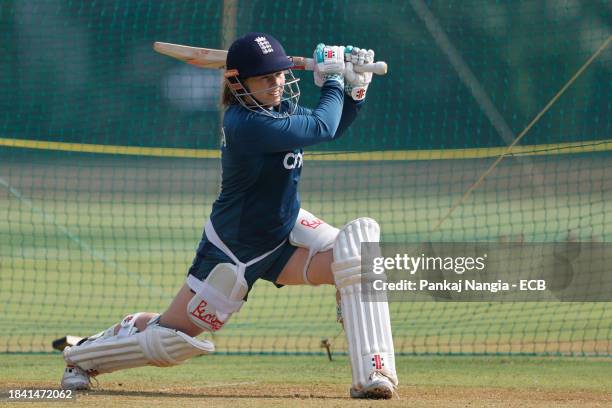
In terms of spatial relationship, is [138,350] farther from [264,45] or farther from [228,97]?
[264,45]

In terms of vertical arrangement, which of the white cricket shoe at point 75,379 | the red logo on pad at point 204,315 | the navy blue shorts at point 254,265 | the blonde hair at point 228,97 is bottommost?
the white cricket shoe at point 75,379

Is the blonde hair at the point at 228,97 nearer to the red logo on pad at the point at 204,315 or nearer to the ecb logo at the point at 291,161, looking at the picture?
the ecb logo at the point at 291,161

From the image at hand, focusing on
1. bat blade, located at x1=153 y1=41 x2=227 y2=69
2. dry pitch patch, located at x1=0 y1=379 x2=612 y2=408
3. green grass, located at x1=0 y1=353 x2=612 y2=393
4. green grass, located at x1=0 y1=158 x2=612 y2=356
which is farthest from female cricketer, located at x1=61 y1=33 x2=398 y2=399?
green grass, located at x1=0 y1=158 x2=612 y2=356

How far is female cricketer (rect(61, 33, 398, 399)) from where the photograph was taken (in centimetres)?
540

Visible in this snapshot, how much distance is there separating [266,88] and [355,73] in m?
0.52

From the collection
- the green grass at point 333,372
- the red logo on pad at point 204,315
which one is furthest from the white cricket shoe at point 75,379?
the red logo on pad at point 204,315

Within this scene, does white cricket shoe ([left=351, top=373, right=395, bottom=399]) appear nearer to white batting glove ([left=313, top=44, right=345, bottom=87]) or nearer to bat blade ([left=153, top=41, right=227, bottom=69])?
white batting glove ([left=313, top=44, right=345, bottom=87])

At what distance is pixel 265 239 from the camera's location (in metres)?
5.69

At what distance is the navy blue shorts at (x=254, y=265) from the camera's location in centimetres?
568

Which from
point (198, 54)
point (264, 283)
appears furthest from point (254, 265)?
point (264, 283)

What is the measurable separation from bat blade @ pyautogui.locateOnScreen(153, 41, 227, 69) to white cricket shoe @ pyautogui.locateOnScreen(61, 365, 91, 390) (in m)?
1.83

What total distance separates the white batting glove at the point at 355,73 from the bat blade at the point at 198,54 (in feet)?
2.48

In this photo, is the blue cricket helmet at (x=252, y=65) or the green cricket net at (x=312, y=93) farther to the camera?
the green cricket net at (x=312, y=93)

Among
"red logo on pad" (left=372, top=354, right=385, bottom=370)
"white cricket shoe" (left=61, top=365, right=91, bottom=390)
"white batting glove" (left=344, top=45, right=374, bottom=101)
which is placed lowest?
"white cricket shoe" (left=61, top=365, right=91, bottom=390)
